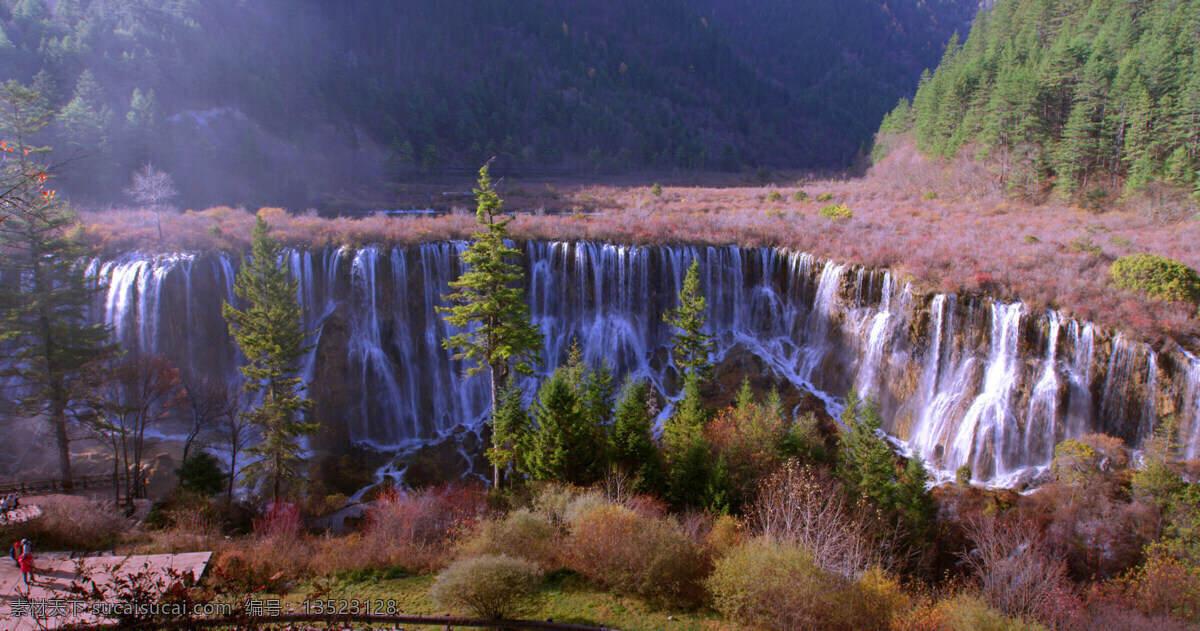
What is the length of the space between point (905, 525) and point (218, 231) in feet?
123

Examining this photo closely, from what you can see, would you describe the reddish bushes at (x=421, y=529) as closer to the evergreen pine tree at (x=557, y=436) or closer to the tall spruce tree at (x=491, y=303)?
the tall spruce tree at (x=491, y=303)

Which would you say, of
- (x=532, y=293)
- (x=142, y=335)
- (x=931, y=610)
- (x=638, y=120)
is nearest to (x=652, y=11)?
(x=638, y=120)

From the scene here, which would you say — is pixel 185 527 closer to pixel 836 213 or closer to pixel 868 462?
pixel 868 462

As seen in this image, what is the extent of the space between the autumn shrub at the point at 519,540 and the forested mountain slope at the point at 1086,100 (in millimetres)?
48120

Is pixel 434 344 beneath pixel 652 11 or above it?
beneath

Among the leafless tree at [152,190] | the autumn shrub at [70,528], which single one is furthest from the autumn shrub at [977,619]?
the leafless tree at [152,190]

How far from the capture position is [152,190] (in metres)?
35.8

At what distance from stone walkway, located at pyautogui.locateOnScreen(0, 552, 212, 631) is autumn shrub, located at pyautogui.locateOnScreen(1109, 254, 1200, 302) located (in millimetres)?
37023

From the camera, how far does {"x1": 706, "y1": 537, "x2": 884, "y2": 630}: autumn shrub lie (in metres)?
11.5

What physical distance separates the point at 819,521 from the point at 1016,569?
5909mm

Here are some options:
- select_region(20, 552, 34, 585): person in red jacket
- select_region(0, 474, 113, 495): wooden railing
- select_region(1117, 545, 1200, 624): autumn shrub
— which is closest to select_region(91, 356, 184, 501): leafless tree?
select_region(0, 474, 113, 495): wooden railing

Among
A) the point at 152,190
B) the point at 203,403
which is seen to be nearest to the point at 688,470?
the point at 203,403

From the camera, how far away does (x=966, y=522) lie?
21406mm

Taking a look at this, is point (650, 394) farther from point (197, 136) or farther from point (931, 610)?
point (197, 136)
